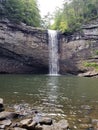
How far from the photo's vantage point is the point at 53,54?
53.8m

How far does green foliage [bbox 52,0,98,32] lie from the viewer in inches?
2303

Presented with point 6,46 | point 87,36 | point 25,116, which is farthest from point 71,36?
point 25,116

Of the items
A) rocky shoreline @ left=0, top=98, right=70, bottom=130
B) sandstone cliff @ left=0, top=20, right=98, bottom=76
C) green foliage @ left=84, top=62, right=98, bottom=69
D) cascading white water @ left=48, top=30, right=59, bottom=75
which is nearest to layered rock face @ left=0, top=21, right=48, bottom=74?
sandstone cliff @ left=0, top=20, right=98, bottom=76

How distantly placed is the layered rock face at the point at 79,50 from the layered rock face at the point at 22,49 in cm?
420

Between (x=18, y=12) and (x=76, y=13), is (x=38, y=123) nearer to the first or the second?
(x=18, y=12)

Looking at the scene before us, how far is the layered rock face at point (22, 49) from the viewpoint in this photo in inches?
1962

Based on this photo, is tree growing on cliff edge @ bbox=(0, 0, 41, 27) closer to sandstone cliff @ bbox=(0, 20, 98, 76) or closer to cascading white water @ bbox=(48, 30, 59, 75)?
sandstone cliff @ bbox=(0, 20, 98, 76)

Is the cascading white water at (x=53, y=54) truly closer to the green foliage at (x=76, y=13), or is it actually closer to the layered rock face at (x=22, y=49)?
the layered rock face at (x=22, y=49)

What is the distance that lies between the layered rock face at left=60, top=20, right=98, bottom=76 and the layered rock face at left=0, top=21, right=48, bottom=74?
4.20 meters

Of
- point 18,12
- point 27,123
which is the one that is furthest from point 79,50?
point 27,123

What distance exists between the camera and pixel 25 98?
19.3 m

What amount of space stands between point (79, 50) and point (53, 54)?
18.5 ft

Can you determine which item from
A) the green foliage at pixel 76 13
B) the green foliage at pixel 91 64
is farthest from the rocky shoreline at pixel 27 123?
the green foliage at pixel 76 13

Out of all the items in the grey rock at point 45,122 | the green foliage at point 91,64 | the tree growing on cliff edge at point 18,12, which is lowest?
the green foliage at point 91,64
